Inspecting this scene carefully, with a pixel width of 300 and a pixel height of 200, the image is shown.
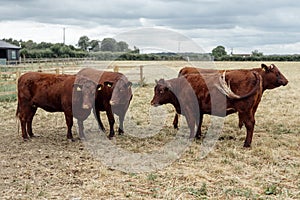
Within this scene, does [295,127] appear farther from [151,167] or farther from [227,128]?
[151,167]

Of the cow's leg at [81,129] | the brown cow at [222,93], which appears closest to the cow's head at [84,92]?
the cow's leg at [81,129]

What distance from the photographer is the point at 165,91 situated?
717 cm

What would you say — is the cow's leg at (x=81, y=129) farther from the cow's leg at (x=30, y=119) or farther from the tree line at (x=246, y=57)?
the tree line at (x=246, y=57)

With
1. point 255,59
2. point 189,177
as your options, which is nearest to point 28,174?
point 189,177

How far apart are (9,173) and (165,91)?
3228 mm

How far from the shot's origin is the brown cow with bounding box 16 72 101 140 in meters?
6.67

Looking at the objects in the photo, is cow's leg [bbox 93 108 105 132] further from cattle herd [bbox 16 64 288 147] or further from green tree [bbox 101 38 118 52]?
green tree [bbox 101 38 118 52]

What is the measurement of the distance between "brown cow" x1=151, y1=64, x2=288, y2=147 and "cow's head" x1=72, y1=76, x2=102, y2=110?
1.25 m

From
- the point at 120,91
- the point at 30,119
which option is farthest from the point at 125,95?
the point at 30,119

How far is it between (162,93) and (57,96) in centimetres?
197

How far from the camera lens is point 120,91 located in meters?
7.14

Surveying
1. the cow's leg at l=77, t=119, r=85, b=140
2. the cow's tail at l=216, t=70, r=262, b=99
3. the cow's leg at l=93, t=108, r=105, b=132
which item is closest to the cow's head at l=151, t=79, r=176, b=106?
the cow's tail at l=216, t=70, r=262, b=99

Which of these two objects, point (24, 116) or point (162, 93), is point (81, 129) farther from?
point (162, 93)

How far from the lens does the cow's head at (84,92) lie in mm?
6555
